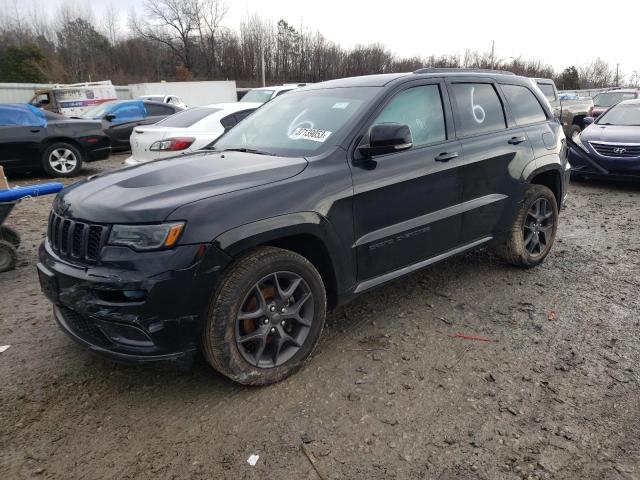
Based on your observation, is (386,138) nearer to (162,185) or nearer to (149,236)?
(162,185)

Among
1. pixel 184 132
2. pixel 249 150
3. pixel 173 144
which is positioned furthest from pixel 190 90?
pixel 249 150

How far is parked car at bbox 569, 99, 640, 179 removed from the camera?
8570mm

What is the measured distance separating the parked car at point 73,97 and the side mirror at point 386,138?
2300cm

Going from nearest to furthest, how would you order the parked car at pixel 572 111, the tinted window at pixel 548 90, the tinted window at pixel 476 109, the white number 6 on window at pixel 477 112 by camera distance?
the tinted window at pixel 476 109
the white number 6 on window at pixel 477 112
the tinted window at pixel 548 90
the parked car at pixel 572 111

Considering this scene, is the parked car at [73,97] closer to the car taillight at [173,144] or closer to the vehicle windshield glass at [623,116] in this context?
the car taillight at [173,144]

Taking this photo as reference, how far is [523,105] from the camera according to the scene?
15.1 ft

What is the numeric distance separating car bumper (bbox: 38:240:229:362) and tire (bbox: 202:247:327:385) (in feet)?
0.31

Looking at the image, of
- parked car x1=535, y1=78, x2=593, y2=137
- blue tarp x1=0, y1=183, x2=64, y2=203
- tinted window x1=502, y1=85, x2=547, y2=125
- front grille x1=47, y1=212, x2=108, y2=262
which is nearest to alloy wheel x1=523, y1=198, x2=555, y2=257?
tinted window x1=502, y1=85, x2=547, y2=125

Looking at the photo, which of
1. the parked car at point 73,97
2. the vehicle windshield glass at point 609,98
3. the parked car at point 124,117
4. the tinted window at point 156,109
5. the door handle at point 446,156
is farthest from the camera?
the parked car at point 73,97

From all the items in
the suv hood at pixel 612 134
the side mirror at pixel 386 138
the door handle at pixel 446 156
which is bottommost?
the suv hood at pixel 612 134

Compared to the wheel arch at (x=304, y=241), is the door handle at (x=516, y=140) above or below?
above

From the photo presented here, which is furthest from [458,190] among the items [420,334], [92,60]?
[92,60]

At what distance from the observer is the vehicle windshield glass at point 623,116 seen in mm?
9516

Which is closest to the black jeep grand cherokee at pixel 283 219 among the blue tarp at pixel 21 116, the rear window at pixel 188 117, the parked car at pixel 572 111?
the rear window at pixel 188 117
